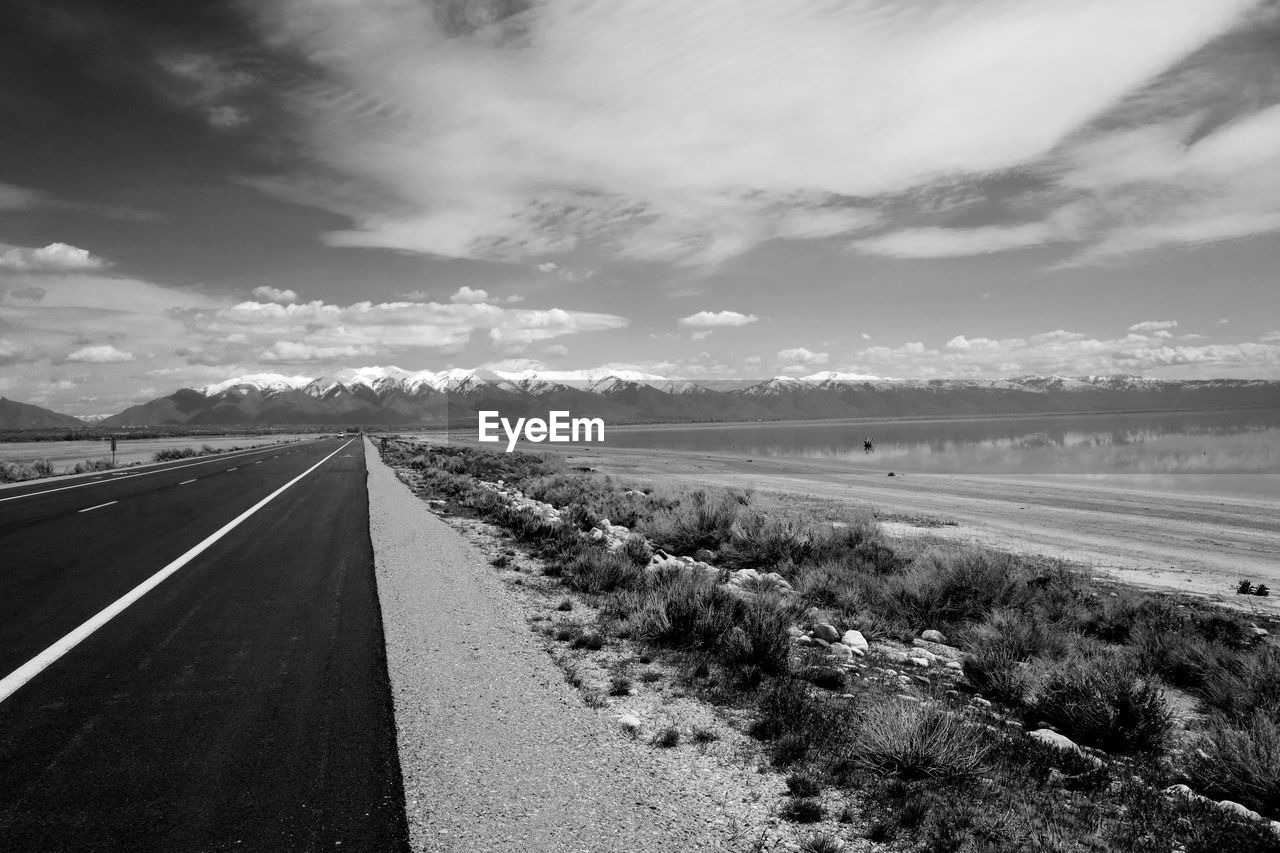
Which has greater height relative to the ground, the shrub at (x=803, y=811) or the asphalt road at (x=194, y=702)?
the asphalt road at (x=194, y=702)

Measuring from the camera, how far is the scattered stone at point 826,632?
764 centimetres

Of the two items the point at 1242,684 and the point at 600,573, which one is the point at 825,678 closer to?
the point at 1242,684

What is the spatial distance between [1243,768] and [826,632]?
3.74 m

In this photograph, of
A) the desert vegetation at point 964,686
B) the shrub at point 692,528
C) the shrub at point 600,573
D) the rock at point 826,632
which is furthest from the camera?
the shrub at point 692,528

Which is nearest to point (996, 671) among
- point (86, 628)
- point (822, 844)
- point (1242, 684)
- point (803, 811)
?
point (1242, 684)

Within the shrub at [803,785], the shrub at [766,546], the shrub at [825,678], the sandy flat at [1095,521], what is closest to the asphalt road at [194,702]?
the shrub at [803,785]

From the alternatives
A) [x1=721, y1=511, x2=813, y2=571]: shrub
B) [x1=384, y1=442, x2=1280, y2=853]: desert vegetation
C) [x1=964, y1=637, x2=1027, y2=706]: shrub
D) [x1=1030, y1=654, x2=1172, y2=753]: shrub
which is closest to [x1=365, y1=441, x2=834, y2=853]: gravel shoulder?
[x1=384, y1=442, x2=1280, y2=853]: desert vegetation

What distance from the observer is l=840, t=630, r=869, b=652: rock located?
746cm

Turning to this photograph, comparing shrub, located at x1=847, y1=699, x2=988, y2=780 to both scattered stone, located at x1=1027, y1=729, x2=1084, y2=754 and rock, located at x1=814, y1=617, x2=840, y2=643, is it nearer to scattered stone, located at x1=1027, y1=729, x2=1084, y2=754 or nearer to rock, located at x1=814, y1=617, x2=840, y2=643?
scattered stone, located at x1=1027, y1=729, x2=1084, y2=754

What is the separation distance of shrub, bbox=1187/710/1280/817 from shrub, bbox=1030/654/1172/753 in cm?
38

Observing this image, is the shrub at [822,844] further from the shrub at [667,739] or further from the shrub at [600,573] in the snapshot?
the shrub at [600,573]

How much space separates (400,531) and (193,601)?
5916mm

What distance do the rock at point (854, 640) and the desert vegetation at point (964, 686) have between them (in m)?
0.05

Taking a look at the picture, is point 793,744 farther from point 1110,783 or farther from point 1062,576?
point 1062,576
